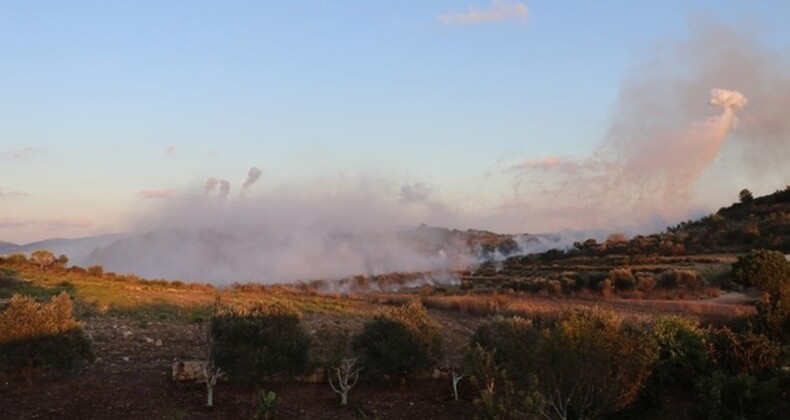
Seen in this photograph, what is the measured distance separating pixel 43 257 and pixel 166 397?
42.3 metres

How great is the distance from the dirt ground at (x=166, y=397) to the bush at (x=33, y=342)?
0.38 m

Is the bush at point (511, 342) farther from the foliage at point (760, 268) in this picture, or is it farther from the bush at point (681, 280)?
the bush at point (681, 280)

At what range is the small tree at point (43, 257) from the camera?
49.0 meters

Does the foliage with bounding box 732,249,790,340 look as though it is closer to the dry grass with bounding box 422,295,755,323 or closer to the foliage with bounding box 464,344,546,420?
the dry grass with bounding box 422,295,755,323

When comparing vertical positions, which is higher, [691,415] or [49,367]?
[49,367]

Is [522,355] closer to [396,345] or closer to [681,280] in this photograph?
[396,345]

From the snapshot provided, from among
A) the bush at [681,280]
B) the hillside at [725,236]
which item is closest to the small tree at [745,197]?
the hillside at [725,236]

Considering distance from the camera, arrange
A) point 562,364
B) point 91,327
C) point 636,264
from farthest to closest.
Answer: point 636,264 → point 91,327 → point 562,364

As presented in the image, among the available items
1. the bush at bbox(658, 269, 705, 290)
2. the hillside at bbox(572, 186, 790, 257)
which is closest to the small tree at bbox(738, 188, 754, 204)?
the hillside at bbox(572, 186, 790, 257)

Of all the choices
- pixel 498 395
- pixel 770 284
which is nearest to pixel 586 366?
pixel 498 395

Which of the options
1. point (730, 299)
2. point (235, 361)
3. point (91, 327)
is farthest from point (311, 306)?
point (730, 299)

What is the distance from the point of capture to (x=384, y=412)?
14.1 metres

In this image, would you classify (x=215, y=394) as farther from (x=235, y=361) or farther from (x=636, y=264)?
(x=636, y=264)

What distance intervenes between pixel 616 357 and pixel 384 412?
5.13 m
